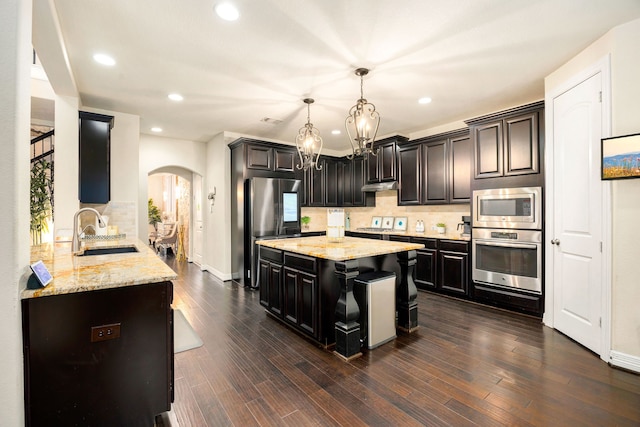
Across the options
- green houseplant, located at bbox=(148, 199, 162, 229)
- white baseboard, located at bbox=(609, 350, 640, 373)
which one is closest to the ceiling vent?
white baseboard, located at bbox=(609, 350, 640, 373)

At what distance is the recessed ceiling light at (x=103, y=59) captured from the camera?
2.69 m

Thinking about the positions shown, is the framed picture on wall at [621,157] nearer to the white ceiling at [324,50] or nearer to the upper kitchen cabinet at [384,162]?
the white ceiling at [324,50]

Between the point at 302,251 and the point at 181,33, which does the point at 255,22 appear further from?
the point at 302,251

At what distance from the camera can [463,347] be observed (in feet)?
8.79

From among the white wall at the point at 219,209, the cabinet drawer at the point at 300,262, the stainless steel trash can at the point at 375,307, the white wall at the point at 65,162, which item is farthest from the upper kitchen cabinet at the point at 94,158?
the stainless steel trash can at the point at 375,307

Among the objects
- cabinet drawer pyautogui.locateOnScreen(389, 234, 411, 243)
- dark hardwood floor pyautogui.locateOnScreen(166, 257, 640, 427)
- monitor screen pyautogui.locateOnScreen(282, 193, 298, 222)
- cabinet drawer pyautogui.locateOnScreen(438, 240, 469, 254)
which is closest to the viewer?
dark hardwood floor pyautogui.locateOnScreen(166, 257, 640, 427)

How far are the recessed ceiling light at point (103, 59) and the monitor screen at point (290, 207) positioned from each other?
2.96 m

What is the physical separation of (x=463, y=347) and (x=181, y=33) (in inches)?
143

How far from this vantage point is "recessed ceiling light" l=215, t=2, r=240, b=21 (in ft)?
6.72

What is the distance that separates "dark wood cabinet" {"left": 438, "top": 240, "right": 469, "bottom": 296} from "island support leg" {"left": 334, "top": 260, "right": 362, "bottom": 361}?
2.21 meters

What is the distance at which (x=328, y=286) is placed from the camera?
8.95 ft

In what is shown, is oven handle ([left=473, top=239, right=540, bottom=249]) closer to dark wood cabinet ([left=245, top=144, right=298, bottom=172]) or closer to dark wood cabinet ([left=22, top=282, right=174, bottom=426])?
dark wood cabinet ([left=245, top=144, right=298, bottom=172])

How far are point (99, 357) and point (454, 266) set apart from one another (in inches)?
159

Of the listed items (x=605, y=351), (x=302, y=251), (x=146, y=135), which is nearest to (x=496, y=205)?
(x=605, y=351)
